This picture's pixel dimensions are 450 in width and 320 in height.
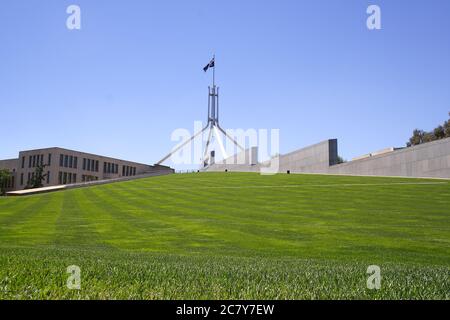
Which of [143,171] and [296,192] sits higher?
[143,171]

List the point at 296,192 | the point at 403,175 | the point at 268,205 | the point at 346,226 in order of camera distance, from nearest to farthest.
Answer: the point at 346,226
the point at 268,205
the point at 296,192
the point at 403,175

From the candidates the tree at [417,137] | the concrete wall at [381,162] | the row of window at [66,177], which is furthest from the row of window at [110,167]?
the tree at [417,137]

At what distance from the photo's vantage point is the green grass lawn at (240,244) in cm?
570

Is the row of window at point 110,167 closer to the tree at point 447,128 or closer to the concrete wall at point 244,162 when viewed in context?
the concrete wall at point 244,162

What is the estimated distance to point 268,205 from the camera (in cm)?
2723

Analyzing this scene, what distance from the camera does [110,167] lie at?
390 ft

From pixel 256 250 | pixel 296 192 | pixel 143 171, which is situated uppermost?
pixel 143 171

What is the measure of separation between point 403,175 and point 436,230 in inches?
1063

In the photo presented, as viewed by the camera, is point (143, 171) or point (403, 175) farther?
point (143, 171)

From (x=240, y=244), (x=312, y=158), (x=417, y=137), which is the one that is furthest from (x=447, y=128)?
(x=240, y=244)
